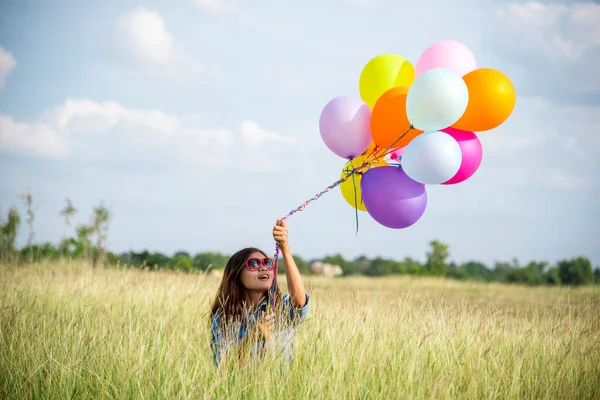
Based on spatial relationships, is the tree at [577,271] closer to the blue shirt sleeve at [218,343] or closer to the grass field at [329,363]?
the grass field at [329,363]

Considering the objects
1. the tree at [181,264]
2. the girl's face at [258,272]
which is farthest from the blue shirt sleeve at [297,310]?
the tree at [181,264]

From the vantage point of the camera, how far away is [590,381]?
4273 millimetres

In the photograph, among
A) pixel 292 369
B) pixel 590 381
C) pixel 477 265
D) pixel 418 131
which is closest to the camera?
pixel 292 369

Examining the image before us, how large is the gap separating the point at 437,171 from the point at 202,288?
5.05 meters

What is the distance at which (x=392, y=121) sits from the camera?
4.57m

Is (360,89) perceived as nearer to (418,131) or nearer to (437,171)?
(418,131)

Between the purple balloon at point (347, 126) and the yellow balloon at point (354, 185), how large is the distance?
0.17 m

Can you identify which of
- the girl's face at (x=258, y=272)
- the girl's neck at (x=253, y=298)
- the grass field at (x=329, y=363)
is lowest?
the grass field at (x=329, y=363)

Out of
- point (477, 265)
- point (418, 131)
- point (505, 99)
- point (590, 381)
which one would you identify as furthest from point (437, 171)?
point (477, 265)

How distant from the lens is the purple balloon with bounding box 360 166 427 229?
4.58 m

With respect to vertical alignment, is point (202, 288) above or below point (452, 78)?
below

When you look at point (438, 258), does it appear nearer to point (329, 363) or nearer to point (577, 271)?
point (577, 271)

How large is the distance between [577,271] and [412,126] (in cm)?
2690

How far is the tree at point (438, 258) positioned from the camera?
80.5ft
